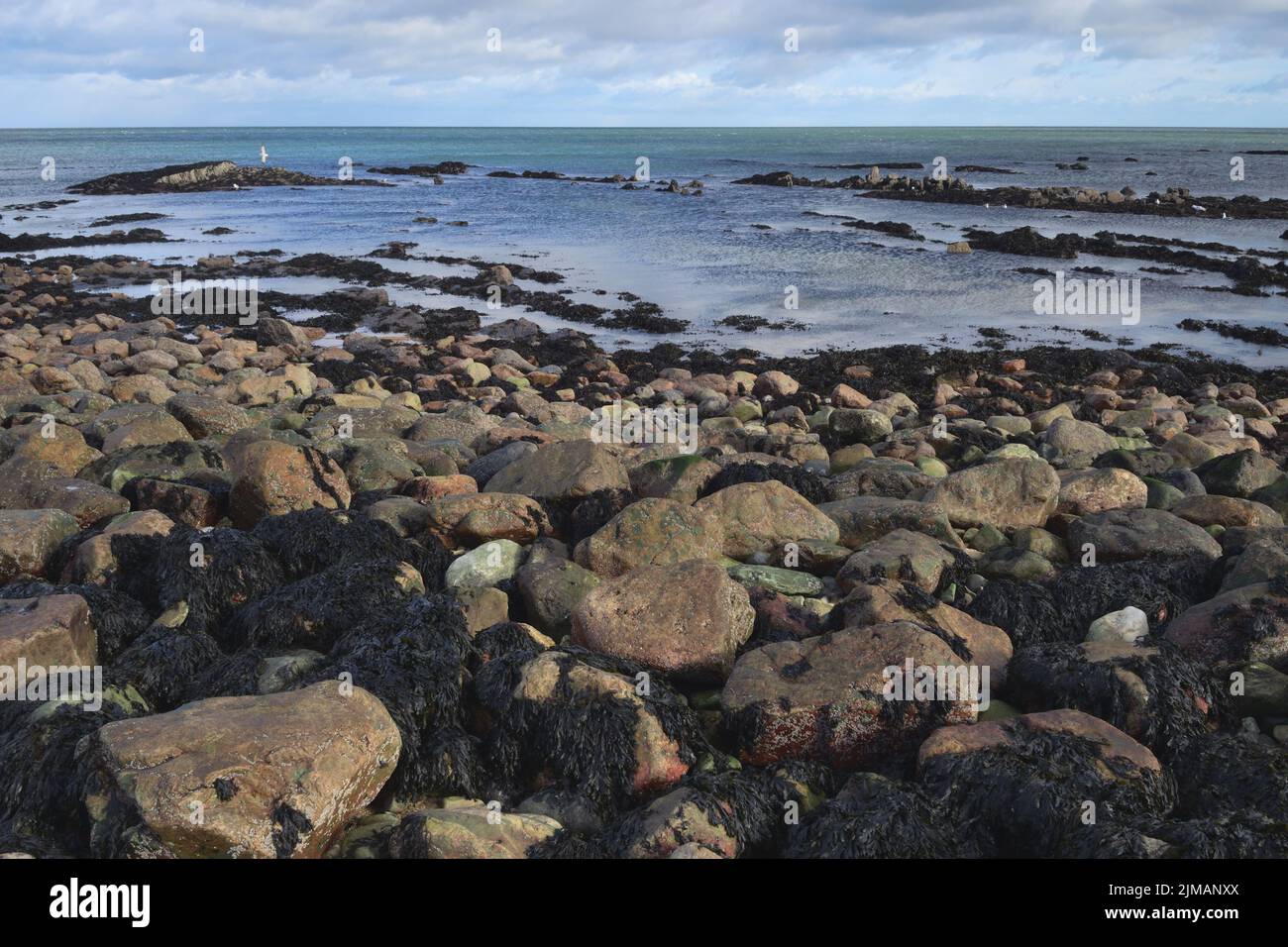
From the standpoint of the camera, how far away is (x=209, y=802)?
3691 millimetres

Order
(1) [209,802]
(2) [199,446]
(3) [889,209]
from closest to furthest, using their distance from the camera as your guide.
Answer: (1) [209,802] → (2) [199,446] → (3) [889,209]

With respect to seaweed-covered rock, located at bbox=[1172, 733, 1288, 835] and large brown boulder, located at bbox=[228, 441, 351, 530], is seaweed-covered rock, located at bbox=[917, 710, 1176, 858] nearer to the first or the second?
seaweed-covered rock, located at bbox=[1172, 733, 1288, 835]

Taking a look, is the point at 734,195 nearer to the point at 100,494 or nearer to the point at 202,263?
the point at 202,263

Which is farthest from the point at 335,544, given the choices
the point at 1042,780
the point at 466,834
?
the point at 1042,780

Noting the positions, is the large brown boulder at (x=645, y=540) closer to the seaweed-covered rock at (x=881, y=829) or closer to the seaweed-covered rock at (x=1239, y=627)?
the seaweed-covered rock at (x=881, y=829)

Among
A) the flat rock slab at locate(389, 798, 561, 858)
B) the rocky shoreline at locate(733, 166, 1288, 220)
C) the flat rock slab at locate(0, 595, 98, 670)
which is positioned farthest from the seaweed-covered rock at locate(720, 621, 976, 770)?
the rocky shoreline at locate(733, 166, 1288, 220)

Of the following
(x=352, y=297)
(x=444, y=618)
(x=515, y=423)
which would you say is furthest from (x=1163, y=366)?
(x=352, y=297)

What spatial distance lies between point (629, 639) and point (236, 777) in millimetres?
2281

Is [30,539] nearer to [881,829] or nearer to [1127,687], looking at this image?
[881,829]

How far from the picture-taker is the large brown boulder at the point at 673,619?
17.6 ft

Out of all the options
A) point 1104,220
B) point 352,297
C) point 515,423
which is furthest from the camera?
point 1104,220

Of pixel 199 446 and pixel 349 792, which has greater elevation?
pixel 199 446

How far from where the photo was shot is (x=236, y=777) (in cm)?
377

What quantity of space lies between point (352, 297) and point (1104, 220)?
27826 millimetres
